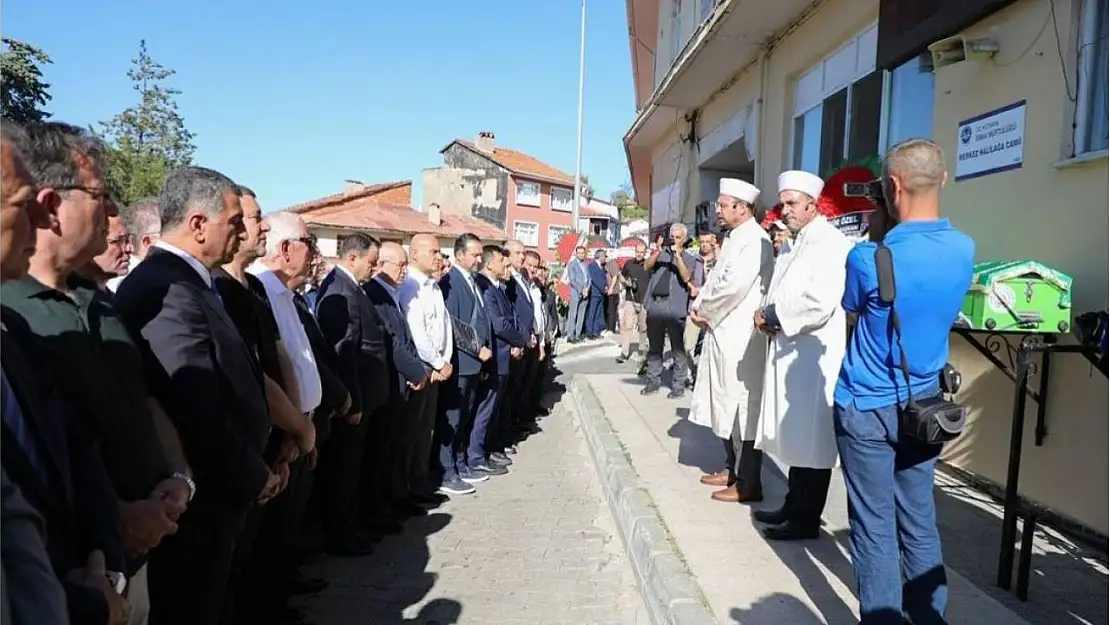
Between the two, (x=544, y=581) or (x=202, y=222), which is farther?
(x=544, y=581)

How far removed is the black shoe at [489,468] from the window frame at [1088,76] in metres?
4.58

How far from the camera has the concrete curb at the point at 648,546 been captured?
3391 millimetres

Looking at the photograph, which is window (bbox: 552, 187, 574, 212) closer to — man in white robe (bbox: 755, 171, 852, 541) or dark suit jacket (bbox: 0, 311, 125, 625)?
man in white robe (bbox: 755, 171, 852, 541)

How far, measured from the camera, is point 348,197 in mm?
41562

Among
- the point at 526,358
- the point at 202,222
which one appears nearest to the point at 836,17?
the point at 526,358

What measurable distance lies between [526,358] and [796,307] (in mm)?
4319

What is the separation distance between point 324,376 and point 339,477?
36.6 inches

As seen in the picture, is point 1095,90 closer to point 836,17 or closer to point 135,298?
point 836,17

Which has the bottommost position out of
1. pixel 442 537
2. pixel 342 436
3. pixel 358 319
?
pixel 442 537

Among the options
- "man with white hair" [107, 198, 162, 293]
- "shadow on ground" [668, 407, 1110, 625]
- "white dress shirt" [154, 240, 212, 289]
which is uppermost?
"man with white hair" [107, 198, 162, 293]

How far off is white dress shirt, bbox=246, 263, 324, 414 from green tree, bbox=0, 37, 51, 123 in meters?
37.3

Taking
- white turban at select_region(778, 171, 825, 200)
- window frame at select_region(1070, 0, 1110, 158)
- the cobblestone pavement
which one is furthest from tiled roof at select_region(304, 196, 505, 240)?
window frame at select_region(1070, 0, 1110, 158)

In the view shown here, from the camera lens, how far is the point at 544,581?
4234mm

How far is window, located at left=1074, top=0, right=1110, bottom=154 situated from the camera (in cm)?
406
